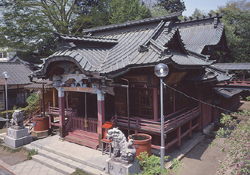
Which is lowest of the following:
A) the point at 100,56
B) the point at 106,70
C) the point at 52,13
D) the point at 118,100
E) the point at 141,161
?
the point at 141,161

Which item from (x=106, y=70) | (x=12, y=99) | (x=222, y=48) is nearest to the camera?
(x=106, y=70)

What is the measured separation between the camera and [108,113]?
1369 cm

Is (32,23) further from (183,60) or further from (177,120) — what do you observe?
(177,120)

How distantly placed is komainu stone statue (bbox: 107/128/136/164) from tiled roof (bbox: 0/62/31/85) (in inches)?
671

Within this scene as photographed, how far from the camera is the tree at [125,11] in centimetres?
3051

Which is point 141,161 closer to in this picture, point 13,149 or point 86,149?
point 86,149

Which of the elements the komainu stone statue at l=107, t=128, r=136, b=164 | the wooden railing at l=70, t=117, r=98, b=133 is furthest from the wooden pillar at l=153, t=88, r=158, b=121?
the wooden railing at l=70, t=117, r=98, b=133

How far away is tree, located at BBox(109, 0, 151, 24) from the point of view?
30511 millimetres

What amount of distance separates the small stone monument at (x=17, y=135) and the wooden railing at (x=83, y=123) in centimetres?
304

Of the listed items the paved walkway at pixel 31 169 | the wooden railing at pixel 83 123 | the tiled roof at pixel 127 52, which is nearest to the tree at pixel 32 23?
the tiled roof at pixel 127 52

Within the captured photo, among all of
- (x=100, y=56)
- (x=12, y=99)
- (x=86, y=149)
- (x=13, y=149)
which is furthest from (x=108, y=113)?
(x=12, y=99)

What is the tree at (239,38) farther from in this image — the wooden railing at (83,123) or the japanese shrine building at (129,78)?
the wooden railing at (83,123)

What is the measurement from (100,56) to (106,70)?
8.50 feet

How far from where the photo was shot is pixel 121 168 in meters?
7.31
